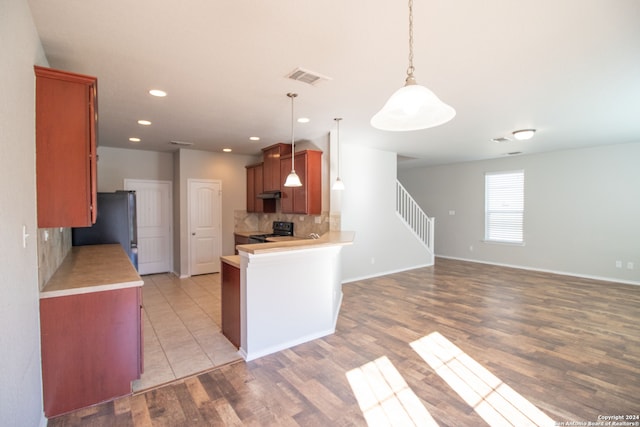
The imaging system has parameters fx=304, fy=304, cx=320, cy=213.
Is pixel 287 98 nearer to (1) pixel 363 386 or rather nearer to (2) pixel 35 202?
(2) pixel 35 202

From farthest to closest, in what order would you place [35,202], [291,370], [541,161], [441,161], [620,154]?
1. [441,161]
2. [541,161]
3. [620,154]
4. [291,370]
5. [35,202]

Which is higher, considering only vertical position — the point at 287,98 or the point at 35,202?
the point at 287,98

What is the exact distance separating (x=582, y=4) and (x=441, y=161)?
6.28m

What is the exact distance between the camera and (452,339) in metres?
3.28

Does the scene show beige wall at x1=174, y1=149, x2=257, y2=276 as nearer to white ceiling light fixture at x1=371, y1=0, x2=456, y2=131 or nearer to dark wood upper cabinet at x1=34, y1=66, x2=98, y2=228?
dark wood upper cabinet at x1=34, y1=66, x2=98, y2=228

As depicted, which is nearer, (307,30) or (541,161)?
(307,30)

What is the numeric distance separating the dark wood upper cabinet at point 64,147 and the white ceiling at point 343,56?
388 mm

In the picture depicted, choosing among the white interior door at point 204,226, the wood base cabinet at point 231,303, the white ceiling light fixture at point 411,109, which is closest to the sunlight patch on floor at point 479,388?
the wood base cabinet at point 231,303

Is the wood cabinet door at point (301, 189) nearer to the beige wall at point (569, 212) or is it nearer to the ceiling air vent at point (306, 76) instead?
the ceiling air vent at point (306, 76)

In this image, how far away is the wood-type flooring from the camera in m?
2.09

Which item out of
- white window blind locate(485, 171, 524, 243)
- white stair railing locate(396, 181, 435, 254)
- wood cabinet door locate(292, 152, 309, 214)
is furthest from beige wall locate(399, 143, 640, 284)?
wood cabinet door locate(292, 152, 309, 214)

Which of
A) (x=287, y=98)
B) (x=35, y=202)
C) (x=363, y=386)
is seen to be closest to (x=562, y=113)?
(x=287, y=98)

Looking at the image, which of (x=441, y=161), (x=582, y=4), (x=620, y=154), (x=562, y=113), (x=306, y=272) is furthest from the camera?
(x=441, y=161)

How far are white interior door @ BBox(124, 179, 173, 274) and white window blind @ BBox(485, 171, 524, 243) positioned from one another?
752 cm
